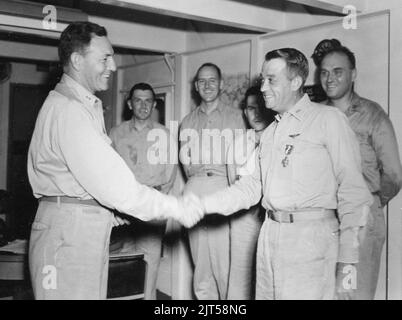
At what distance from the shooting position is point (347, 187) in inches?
98.3

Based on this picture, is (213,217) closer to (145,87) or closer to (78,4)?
(145,87)

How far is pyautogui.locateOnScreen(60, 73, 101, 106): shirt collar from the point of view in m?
2.55

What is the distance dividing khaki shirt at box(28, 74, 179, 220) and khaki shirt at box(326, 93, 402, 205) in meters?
1.90

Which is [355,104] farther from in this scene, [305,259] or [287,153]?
[305,259]

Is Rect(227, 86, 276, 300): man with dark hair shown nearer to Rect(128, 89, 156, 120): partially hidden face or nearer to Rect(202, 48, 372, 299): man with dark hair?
Rect(128, 89, 156, 120): partially hidden face

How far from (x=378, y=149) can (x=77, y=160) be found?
2295 millimetres

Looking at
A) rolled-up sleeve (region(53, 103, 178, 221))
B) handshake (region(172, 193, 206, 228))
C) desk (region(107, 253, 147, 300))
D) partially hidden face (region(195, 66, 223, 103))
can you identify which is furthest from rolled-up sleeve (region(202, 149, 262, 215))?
partially hidden face (region(195, 66, 223, 103))

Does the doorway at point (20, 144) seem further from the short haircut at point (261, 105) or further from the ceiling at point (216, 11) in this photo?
the short haircut at point (261, 105)

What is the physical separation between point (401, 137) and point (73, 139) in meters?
2.40

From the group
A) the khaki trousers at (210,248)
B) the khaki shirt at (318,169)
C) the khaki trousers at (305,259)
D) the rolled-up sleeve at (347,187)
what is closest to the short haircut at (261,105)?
the khaki trousers at (210,248)

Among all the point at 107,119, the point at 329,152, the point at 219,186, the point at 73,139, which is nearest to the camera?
the point at 73,139
